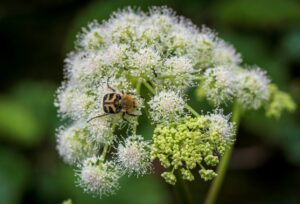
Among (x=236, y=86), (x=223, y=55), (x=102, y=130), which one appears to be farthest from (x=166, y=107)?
(x=223, y=55)

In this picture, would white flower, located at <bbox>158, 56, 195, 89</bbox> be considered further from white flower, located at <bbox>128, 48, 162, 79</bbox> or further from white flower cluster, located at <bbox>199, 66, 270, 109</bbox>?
white flower cluster, located at <bbox>199, 66, 270, 109</bbox>

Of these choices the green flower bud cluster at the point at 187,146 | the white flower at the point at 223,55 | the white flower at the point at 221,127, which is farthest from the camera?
the white flower at the point at 223,55

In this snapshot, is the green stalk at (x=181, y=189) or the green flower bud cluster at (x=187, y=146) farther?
the green stalk at (x=181, y=189)

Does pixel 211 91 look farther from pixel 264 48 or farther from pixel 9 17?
pixel 9 17

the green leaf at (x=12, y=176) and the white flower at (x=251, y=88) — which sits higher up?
the white flower at (x=251, y=88)

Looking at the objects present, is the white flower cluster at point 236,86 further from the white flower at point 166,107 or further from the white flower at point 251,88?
the white flower at point 166,107

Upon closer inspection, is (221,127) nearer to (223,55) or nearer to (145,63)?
(145,63)

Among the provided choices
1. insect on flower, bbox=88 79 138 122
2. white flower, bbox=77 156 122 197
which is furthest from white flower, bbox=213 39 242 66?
white flower, bbox=77 156 122 197

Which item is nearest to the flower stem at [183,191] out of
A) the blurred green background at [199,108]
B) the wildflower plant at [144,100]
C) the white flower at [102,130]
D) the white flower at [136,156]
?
the wildflower plant at [144,100]
